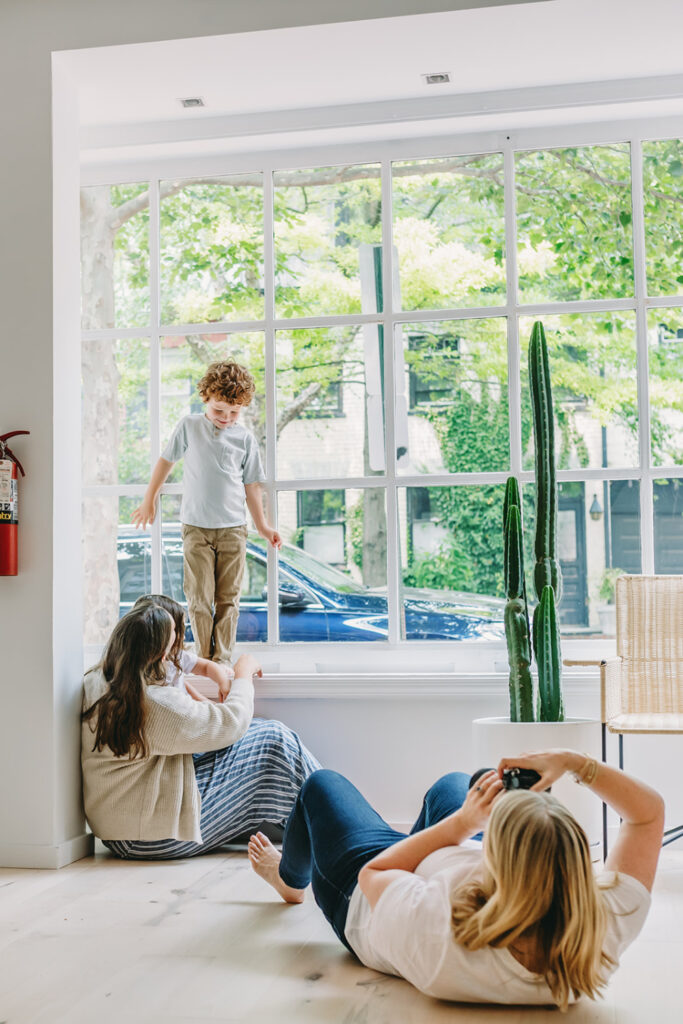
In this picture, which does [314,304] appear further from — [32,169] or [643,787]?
[643,787]

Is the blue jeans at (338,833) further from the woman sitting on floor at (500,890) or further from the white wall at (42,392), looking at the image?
the white wall at (42,392)

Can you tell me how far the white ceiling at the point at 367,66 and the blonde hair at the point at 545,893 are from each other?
2.41 metres

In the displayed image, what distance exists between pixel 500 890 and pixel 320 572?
7.37 feet

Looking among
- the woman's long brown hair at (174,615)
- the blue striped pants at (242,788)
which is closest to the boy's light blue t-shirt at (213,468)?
the woman's long brown hair at (174,615)

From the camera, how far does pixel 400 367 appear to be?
3.92m

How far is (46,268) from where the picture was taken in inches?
132

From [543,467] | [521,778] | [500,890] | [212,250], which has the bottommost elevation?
[500,890]

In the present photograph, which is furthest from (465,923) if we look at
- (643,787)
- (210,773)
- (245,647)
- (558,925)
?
(245,647)

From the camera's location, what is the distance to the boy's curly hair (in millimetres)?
3717

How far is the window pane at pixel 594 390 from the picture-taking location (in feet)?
12.4

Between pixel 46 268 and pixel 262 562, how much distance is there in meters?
1.31

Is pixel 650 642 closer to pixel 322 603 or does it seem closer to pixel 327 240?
pixel 322 603

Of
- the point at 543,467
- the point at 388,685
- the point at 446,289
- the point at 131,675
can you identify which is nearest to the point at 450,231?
the point at 446,289

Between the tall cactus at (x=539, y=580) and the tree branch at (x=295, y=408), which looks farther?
the tree branch at (x=295, y=408)
